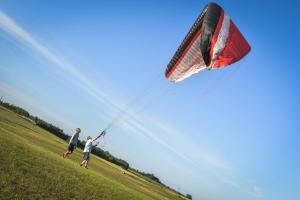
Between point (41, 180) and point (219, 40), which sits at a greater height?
point (219, 40)

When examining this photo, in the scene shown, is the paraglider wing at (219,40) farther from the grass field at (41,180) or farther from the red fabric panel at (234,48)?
the grass field at (41,180)

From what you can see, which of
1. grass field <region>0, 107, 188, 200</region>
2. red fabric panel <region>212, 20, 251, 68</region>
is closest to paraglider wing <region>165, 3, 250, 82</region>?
red fabric panel <region>212, 20, 251, 68</region>

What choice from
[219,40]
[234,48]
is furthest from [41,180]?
[234,48]

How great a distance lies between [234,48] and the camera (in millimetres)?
12695

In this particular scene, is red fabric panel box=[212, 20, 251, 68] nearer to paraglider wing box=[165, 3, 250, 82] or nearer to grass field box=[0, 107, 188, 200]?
paraglider wing box=[165, 3, 250, 82]

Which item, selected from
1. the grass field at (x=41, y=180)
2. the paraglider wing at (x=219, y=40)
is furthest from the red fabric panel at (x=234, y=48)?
the grass field at (x=41, y=180)

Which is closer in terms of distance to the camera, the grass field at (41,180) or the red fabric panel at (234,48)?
the grass field at (41,180)

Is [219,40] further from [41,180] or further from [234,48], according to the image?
[41,180]

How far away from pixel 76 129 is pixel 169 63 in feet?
32.0

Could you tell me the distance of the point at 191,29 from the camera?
1472 cm

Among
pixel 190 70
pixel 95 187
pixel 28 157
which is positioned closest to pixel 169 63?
pixel 190 70

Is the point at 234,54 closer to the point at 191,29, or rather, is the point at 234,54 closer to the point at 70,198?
the point at 191,29

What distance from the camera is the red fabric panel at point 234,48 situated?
1266cm

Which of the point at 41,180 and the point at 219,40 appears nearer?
the point at 219,40
